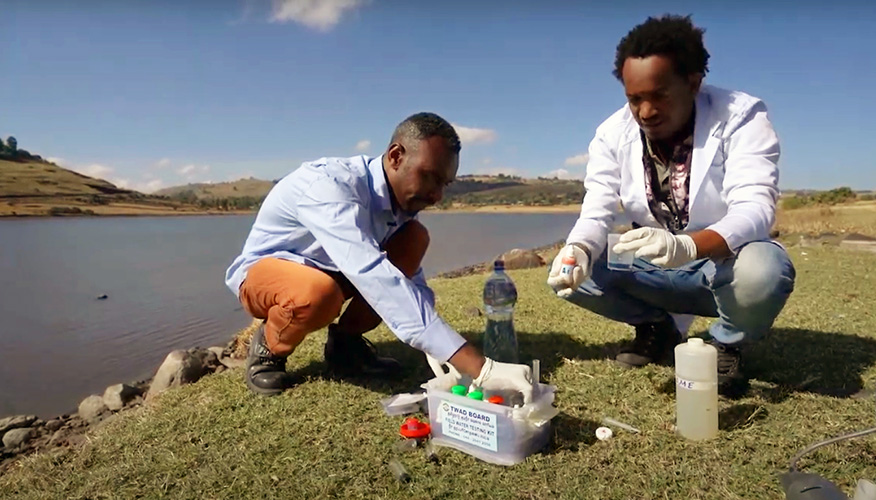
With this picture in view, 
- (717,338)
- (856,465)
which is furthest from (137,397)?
(856,465)

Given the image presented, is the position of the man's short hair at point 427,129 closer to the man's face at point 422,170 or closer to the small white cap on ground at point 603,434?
the man's face at point 422,170

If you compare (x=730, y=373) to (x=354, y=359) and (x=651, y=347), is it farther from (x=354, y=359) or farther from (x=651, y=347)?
(x=354, y=359)

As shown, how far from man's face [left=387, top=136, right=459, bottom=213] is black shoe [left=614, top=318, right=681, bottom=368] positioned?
5.00 ft

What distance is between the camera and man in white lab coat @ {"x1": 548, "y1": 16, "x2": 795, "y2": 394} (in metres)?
2.78

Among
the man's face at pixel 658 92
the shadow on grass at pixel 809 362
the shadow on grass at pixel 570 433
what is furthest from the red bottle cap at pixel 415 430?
the man's face at pixel 658 92

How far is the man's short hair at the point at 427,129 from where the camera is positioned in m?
2.94

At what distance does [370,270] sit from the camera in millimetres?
2639

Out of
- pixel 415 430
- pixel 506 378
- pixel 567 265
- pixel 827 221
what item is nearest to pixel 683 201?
pixel 567 265

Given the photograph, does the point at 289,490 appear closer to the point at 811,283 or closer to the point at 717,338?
the point at 717,338

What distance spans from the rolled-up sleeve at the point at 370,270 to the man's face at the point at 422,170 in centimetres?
24

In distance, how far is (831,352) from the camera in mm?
3734

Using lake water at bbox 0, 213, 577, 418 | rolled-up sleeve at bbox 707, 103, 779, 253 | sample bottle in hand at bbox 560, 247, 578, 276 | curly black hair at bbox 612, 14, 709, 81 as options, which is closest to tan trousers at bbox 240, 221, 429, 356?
sample bottle in hand at bbox 560, 247, 578, 276

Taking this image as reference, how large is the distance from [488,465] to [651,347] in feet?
5.41

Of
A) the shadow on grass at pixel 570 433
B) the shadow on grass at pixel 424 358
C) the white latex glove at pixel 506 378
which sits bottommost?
the shadow on grass at pixel 424 358
